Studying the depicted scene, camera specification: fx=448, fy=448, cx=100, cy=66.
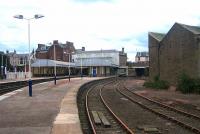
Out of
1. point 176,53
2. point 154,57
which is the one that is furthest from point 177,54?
point 154,57

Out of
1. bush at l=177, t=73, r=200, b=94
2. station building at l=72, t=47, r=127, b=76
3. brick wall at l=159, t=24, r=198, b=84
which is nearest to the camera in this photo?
bush at l=177, t=73, r=200, b=94

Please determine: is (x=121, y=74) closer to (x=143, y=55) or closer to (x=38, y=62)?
(x=38, y=62)

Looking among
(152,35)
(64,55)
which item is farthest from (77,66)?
(152,35)

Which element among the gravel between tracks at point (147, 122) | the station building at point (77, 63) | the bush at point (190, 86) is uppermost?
the station building at point (77, 63)

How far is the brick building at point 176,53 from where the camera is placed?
48.2m

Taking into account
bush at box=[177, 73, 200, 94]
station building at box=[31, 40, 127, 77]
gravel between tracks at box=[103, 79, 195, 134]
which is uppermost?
station building at box=[31, 40, 127, 77]

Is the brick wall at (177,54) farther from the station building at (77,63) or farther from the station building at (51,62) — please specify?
the station building at (51,62)

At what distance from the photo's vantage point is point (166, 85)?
171 feet

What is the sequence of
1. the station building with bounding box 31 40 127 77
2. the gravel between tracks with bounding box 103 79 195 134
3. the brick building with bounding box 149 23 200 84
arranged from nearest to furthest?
the gravel between tracks with bounding box 103 79 195 134
the brick building with bounding box 149 23 200 84
the station building with bounding box 31 40 127 77

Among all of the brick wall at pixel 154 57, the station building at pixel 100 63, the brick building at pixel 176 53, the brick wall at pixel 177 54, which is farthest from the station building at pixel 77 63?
the brick wall at pixel 177 54

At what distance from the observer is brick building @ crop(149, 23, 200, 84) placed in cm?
4825

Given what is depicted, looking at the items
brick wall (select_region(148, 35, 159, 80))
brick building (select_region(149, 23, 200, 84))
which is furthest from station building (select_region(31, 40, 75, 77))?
brick building (select_region(149, 23, 200, 84))

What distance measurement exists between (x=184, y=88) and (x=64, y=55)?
4564 inches

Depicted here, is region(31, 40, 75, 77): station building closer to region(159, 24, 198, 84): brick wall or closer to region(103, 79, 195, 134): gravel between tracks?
region(159, 24, 198, 84): brick wall
